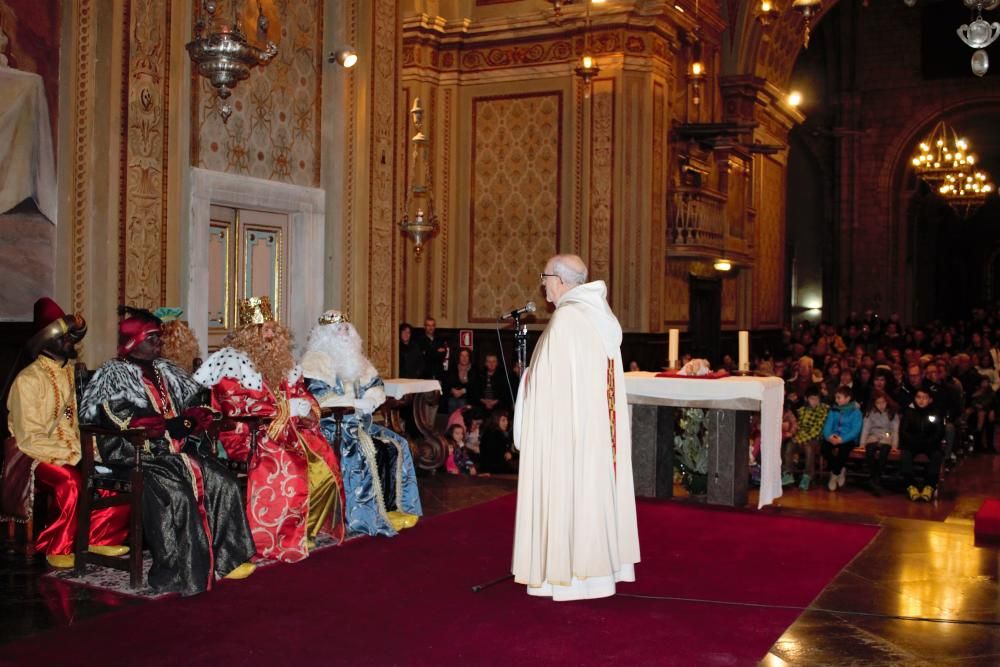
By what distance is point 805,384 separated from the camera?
1308 centimetres

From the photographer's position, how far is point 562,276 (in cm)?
615

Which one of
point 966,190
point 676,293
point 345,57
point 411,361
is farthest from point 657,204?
point 966,190

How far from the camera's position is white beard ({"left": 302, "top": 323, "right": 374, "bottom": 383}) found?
25.4ft

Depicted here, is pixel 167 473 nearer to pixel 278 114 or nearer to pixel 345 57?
pixel 278 114

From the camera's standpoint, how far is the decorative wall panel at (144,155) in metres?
7.54

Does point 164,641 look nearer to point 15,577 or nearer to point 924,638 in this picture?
point 15,577

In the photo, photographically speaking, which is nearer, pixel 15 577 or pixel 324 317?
pixel 15 577

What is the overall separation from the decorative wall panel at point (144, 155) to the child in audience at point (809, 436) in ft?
20.7

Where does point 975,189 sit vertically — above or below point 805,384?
above

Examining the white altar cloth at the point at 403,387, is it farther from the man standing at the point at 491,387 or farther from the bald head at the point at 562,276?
the bald head at the point at 562,276

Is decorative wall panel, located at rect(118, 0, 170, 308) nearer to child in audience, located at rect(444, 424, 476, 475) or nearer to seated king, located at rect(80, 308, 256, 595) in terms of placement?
seated king, located at rect(80, 308, 256, 595)

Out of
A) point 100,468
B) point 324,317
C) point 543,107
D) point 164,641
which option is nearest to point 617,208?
point 543,107

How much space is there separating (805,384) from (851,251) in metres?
14.2

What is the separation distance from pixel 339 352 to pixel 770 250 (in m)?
13.8
